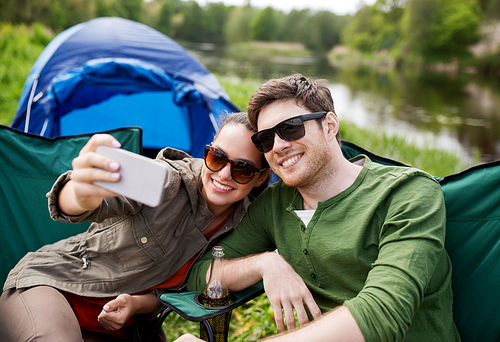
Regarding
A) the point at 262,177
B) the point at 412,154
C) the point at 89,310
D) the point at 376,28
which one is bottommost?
the point at 412,154

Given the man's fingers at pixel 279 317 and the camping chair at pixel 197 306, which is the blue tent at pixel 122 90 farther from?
the man's fingers at pixel 279 317

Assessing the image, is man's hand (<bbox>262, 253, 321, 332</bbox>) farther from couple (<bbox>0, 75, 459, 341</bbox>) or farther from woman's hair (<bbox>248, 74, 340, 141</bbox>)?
woman's hair (<bbox>248, 74, 340, 141</bbox>)

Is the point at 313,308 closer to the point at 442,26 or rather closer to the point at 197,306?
the point at 197,306

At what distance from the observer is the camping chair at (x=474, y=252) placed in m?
1.57

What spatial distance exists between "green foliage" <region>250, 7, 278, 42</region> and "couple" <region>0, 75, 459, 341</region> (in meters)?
76.8

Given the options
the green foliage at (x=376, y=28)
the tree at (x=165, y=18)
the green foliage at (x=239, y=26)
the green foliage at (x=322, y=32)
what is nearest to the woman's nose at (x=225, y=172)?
the green foliage at (x=376, y=28)

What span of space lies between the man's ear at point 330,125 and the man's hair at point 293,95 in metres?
0.03

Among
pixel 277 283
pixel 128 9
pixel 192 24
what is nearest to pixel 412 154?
pixel 277 283

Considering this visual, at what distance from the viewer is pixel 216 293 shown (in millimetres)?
1593

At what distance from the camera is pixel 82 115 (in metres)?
4.12

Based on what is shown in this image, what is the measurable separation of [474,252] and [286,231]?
80cm

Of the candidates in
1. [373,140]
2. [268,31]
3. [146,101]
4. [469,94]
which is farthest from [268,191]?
[268,31]

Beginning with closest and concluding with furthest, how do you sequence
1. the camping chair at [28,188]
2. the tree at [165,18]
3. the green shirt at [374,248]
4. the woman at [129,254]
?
1. the green shirt at [374,248]
2. the woman at [129,254]
3. the camping chair at [28,188]
4. the tree at [165,18]

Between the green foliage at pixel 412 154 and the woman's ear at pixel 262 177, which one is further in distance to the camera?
the green foliage at pixel 412 154
